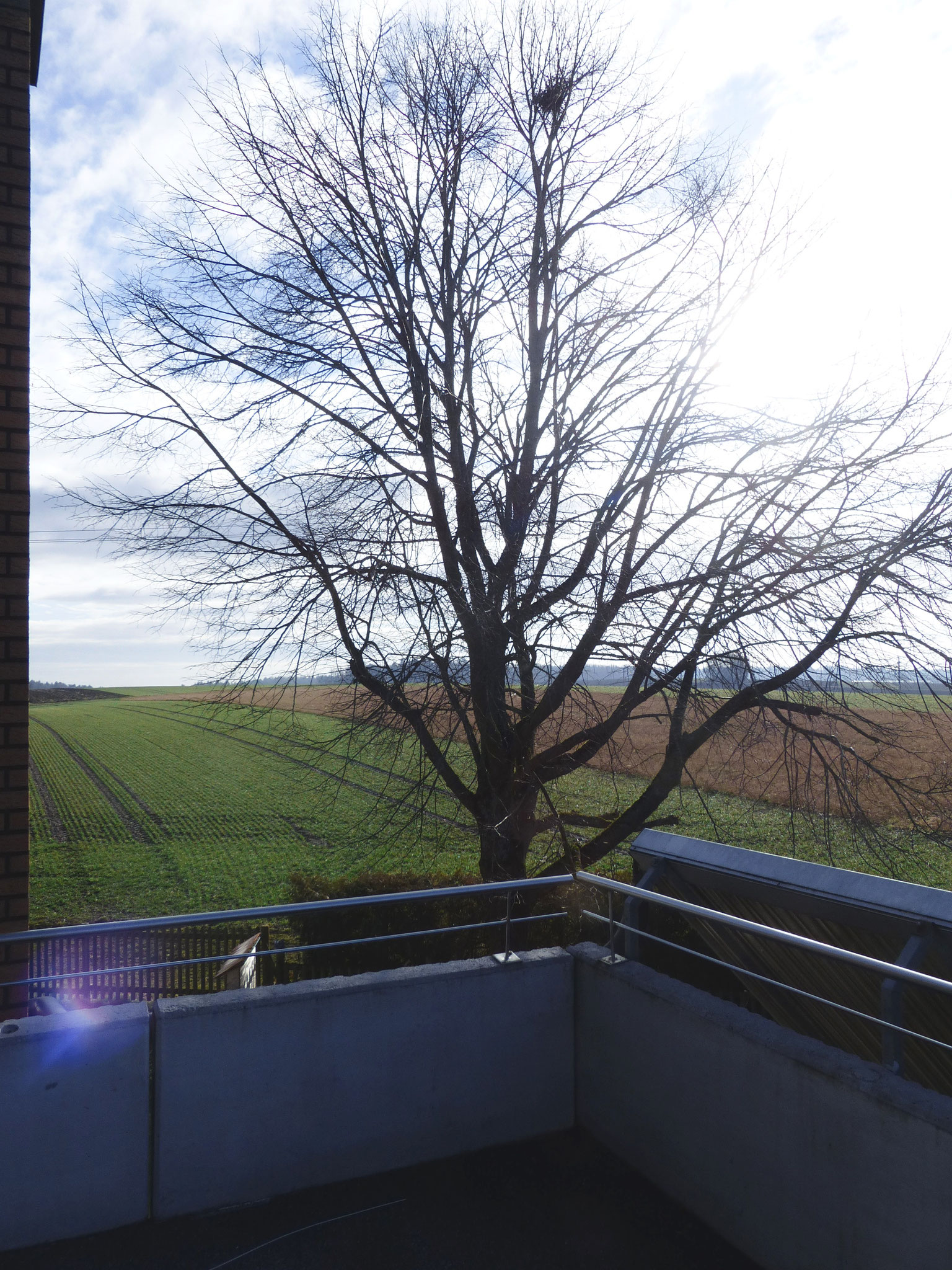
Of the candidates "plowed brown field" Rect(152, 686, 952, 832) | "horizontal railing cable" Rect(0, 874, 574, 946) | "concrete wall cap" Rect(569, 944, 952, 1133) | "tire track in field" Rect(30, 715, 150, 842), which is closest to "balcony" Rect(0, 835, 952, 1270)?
"concrete wall cap" Rect(569, 944, 952, 1133)

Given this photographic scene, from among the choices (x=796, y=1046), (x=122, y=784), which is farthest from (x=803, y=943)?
(x=122, y=784)

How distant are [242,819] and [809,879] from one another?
3781 centimetres

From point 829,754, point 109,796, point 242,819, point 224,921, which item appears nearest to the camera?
point 224,921

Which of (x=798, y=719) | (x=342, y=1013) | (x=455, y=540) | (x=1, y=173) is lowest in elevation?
(x=342, y=1013)

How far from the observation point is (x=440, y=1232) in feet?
12.1

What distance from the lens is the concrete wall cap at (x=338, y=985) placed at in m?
3.81

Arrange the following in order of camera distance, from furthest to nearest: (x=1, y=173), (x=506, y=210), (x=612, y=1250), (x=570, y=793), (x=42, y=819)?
(x=42, y=819), (x=570, y=793), (x=506, y=210), (x=1, y=173), (x=612, y=1250)

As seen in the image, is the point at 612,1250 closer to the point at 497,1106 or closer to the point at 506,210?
the point at 497,1106

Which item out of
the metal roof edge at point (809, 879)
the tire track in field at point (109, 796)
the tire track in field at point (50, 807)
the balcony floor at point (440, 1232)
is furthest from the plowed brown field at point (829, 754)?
the tire track in field at point (50, 807)

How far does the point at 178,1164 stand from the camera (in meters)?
3.72

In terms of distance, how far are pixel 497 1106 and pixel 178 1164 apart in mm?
1551

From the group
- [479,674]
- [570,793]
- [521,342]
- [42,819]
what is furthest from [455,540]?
[42,819]

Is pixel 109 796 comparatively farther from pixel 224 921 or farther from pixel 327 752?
pixel 224 921

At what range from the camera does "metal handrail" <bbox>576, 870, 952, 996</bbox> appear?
279 centimetres
